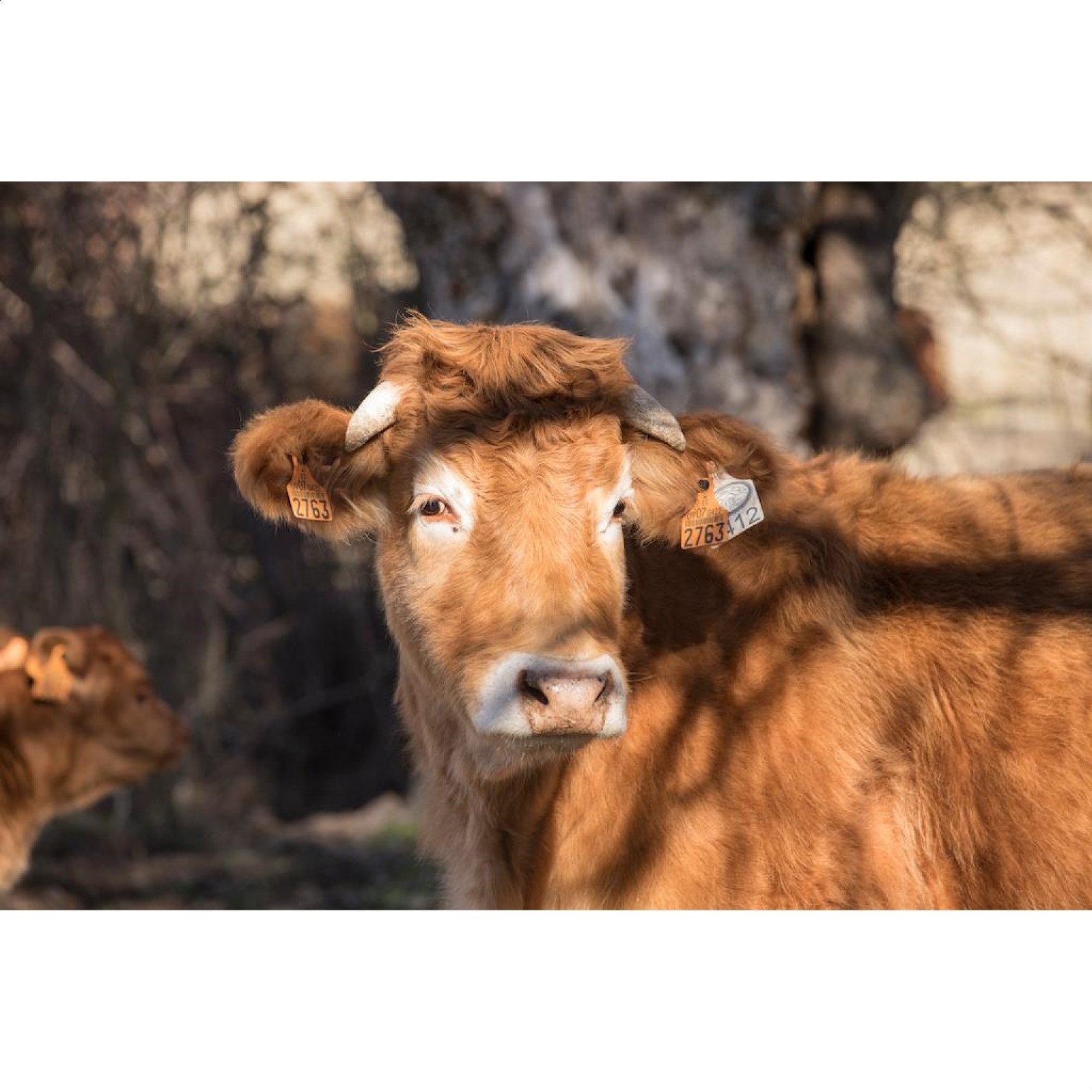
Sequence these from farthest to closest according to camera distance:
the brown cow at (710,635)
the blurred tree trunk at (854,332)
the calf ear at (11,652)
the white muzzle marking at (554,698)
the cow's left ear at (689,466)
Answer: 1. the blurred tree trunk at (854,332)
2. the calf ear at (11,652)
3. the cow's left ear at (689,466)
4. the brown cow at (710,635)
5. the white muzzle marking at (554,698)

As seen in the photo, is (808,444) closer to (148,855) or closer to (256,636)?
(256,636)

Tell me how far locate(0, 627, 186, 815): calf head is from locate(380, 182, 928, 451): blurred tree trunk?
7.16 feet

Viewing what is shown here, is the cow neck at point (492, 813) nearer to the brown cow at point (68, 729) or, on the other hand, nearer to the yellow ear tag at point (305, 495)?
the yellow ear tag at point (305, 495)

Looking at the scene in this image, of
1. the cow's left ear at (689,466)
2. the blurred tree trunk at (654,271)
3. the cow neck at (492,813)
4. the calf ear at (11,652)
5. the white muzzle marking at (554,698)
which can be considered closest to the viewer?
the white muzzle marking at (554,698)

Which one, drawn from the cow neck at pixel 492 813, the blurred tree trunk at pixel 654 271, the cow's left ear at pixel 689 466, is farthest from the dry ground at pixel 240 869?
the cow's left ear at pixel 689 466

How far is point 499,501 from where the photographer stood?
3258 mm

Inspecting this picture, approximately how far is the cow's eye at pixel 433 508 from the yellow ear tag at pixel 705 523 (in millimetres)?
660

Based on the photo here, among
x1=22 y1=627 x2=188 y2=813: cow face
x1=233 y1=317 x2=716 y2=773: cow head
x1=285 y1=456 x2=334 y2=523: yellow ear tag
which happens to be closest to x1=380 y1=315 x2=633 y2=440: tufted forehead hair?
x1=233 y1=317 x2=716 y2=773: cow head

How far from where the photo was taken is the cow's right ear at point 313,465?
3.51m

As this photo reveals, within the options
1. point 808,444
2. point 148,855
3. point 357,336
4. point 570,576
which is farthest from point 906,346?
point 148,855

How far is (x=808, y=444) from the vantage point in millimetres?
6188

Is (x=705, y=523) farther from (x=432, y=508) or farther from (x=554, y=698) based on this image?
(x=554, y=698)

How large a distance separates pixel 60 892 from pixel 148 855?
20.5 inches

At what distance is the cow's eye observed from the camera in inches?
132
